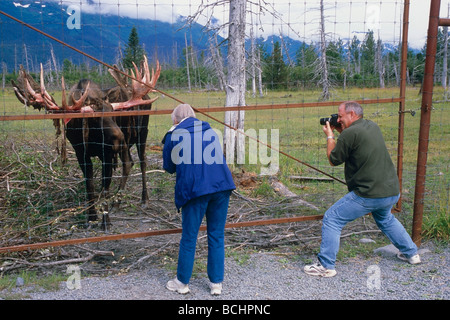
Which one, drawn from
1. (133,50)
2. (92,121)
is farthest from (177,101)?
(133,50)

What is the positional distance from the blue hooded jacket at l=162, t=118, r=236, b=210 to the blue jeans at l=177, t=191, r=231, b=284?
12 cm

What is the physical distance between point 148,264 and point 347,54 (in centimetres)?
406

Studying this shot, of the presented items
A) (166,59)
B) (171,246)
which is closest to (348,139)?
(171,246)

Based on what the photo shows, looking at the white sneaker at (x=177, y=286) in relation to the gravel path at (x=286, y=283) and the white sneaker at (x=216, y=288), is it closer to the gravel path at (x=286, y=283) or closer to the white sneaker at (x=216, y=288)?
the gravel path at (x=286, y=283)

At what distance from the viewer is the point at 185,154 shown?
4211mm

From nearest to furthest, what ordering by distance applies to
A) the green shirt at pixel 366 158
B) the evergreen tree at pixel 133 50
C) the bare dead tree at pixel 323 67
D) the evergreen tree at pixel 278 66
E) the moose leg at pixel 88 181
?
1. the green shirt at pixel 366 158
2. the moose leg at pixel 88 181
3. the bare dead tree at pixel 323 67
4. the evergreen tree at pixel 278 66
5. the evergreen tree at pixel 133 50

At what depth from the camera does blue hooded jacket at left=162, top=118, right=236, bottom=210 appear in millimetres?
4172

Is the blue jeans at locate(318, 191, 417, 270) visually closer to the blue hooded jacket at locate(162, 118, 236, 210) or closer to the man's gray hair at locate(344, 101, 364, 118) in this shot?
the man's gray hair at locate(344, 101, 364, 118)

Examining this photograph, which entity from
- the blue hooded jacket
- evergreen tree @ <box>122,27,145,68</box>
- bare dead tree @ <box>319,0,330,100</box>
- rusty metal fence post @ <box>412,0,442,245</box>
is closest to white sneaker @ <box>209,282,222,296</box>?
the blue hooded jacket

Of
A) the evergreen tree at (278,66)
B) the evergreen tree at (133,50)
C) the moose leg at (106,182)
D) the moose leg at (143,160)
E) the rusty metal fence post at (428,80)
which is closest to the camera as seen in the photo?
the rusty metal fence post at (428,80)

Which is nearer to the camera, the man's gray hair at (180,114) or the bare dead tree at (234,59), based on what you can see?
the man's gray hair at (180,114)

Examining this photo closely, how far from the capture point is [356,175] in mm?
4797

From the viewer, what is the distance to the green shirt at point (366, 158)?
15.3ft

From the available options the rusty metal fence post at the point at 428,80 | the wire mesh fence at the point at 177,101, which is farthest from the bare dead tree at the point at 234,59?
the rusty metal fence post at the point at 428,80
